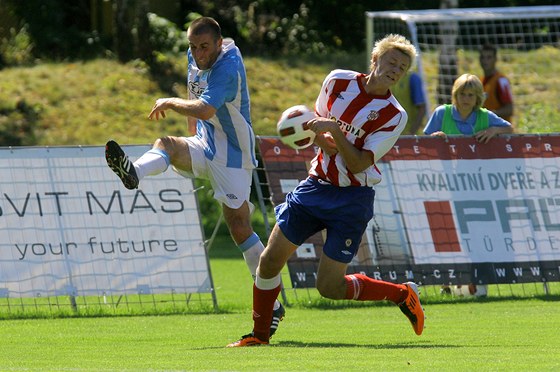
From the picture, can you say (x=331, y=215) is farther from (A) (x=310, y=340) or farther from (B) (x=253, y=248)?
(B) (x=253, y=248)

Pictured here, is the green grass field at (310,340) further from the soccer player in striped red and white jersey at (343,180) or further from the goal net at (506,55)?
the goal net at (506,55)

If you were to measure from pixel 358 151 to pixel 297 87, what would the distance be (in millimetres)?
17117

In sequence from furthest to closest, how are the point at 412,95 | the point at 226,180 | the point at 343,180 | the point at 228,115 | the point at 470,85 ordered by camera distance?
1. the point at 412,95
2. the point at 470,85
3. the point at 226,180
4. the point at 228,115
5. the point at 343,180

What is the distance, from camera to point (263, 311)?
9.23 m

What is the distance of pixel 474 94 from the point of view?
12.4m

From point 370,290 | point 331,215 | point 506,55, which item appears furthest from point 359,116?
point 506,55

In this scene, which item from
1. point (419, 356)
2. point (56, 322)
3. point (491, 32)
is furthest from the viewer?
point (491, 32)

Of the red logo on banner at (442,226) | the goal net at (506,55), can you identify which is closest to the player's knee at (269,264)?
the red logo on banner at (442,226)

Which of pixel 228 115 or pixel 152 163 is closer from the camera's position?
pixel 152 163

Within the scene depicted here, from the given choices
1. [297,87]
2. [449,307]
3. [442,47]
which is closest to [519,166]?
[449,307]

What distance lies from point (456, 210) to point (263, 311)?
3.74 meters

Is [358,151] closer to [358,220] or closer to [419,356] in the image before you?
[358,220]

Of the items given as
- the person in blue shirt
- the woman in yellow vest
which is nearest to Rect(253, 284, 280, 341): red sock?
the woman in yellow vest

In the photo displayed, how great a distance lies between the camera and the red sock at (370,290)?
30.2 feet
